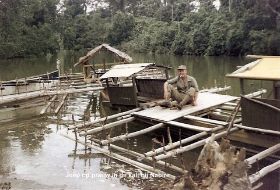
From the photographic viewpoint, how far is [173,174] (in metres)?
9.24

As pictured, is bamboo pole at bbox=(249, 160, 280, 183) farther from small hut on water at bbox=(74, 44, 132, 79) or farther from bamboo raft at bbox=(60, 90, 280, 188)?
small hut on water at bbox=(74, 44, 132, 79)

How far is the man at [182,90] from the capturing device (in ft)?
39.2

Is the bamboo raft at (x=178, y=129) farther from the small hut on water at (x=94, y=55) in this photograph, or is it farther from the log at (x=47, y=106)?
the small hut on water at (x=94, y=55)

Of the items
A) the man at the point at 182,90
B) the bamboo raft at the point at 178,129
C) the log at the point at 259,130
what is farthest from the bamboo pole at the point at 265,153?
the man at the point at 182,90

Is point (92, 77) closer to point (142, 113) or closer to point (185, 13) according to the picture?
point (142, 113)

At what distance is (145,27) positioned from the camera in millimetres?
66688

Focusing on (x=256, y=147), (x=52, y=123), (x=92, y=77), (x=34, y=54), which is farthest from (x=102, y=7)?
(x=256, y=147)

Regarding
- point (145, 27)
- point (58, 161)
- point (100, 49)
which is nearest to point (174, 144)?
point (58, 161)

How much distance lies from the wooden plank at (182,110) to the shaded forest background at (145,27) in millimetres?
26562

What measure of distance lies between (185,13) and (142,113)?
53.0 meters

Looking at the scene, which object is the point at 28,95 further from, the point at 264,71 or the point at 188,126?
the point at 264,71

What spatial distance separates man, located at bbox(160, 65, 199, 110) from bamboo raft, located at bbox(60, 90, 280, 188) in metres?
0.23

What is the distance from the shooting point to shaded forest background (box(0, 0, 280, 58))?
40.7m

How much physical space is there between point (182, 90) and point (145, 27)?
2189 inches
